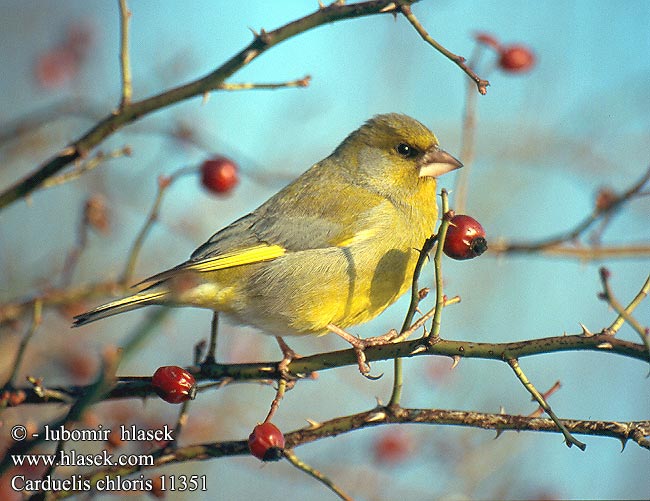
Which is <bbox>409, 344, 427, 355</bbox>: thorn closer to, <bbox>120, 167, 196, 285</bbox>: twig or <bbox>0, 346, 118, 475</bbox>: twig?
<bbox>0, 346, 118, 475</bbox>: twig

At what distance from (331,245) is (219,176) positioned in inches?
28.4


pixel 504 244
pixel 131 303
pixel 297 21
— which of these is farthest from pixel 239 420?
pixel 297 21

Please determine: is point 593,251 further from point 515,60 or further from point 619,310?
point 619,310

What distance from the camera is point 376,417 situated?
2713 millimetres

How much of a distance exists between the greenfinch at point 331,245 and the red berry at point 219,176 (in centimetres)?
37

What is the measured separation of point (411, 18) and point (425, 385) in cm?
364

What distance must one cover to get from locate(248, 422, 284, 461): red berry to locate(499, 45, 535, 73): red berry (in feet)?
9.63

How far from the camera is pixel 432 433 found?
5324mm

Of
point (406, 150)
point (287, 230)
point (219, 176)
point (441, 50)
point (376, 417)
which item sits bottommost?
point (376, 417)

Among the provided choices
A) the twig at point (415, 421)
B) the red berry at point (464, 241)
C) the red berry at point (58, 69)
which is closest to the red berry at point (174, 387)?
the twig at point (415, 421)

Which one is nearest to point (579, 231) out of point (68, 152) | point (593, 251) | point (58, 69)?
point (593, 251)

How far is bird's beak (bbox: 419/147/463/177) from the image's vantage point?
4.55 metres

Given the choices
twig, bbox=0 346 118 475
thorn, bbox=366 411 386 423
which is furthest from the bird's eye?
twig, bbox=0 346 118 475

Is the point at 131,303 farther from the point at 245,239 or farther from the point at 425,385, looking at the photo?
the point at 425,385
